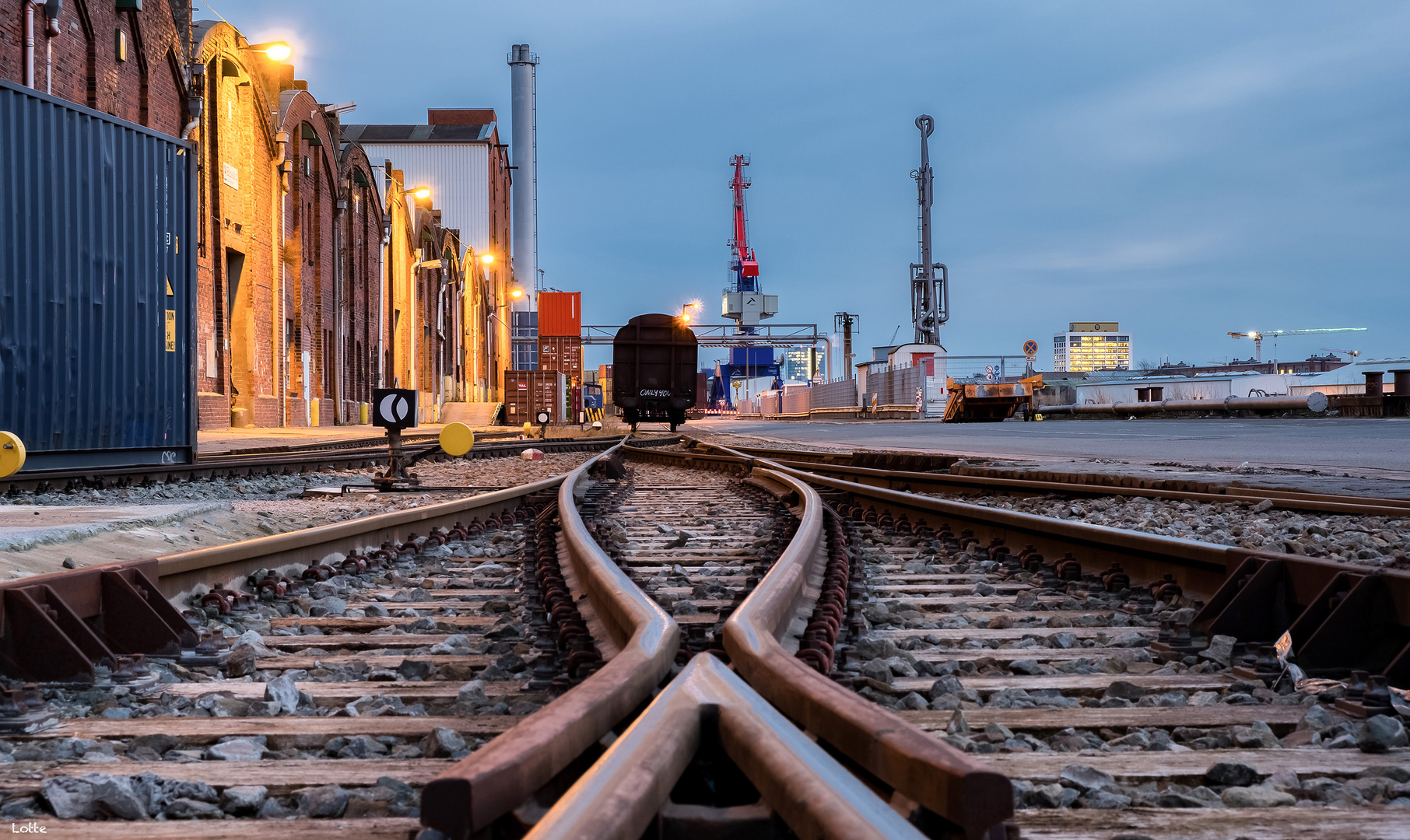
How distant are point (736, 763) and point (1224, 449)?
16207 mm

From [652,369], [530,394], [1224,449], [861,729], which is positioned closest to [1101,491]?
[861,729]

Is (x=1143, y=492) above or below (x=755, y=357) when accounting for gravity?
below

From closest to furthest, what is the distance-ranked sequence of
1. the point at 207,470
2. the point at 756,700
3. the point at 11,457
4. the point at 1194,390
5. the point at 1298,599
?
the point at 756,700 → the point at 1298,599 → the point at 11,457 → the point at 207,470 → the point at 1194,390

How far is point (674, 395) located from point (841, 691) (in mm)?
31208

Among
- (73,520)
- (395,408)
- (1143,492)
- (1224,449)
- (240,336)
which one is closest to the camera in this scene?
(73,520)

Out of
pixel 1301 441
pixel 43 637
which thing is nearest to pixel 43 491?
pixel 43 637

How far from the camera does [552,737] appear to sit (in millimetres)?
1621

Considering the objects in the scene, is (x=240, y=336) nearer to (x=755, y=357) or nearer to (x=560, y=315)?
(x=560, y=315)

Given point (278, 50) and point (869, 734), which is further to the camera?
point (278, 50)

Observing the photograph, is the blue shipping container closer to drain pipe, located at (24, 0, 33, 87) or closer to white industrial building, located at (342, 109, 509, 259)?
white industrial building, located at (342, 109, 509, 259)

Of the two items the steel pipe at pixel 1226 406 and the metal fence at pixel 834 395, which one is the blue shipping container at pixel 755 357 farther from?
the steel pipe at pixel 1226 406

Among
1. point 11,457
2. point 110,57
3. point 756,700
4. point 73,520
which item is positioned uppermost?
point 110,57

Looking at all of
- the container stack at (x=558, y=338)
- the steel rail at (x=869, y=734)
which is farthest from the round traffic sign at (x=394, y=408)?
the container stack at (x=558, y=338)

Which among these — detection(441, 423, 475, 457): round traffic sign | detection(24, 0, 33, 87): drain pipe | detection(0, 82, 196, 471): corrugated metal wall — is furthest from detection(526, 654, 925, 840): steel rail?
detection(24, 0, 33, 87): drain pipe
